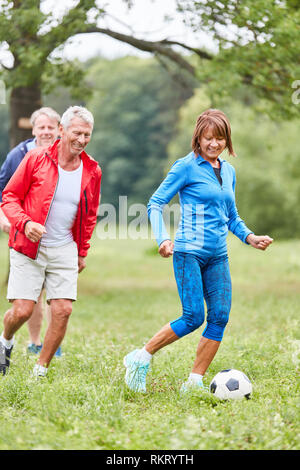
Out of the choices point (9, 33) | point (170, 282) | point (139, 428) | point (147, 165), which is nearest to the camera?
point (139, 428)

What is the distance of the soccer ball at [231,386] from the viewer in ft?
15.0

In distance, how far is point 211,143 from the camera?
191 inches

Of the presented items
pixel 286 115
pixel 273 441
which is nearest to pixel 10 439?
pixel 273 441

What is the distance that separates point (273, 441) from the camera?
11.9 feet

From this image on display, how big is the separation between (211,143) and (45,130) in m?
2.04

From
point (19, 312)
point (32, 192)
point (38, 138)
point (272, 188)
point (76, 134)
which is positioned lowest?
point (272, 188)

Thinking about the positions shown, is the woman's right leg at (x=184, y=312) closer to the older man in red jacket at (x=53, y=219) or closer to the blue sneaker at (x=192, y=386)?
the blue sneaker at (x=192, y=386)

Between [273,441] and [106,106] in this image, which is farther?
[106,106]

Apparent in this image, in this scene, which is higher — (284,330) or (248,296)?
Result: (284,330)

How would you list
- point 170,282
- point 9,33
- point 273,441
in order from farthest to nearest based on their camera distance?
1. point 170,282
2. point 9,33
3. point 273,441

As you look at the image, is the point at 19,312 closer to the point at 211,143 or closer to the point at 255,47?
the point at 211,143

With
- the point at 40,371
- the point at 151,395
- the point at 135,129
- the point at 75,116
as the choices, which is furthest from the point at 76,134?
the point at 135,129

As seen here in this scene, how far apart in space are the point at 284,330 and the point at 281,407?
347 centimetres

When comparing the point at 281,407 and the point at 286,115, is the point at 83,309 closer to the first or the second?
the point at 286,115
